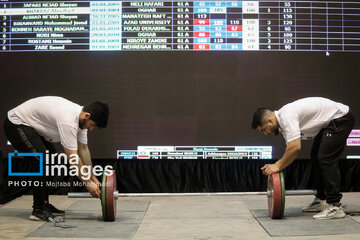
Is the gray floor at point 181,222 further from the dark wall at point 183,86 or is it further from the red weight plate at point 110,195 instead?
the dark wall at point 183,86

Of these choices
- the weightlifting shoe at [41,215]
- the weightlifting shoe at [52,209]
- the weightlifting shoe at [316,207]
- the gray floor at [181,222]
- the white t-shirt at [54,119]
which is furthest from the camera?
the weightlifting shoe at [316,207]

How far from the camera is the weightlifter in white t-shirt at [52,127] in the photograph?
10.3 feet

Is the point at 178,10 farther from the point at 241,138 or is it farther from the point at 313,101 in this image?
the point at 313,101

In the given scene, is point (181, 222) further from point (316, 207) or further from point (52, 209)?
point (316, 207)

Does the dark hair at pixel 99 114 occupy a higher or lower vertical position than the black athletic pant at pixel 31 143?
higher

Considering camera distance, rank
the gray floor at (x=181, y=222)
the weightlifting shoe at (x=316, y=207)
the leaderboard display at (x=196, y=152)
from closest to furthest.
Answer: the gray floor at (x=181, y=222), the weightlifting shoe at (x=316, y=207), the leaderboard display at (x=196, y=152)

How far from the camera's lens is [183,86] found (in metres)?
4.65

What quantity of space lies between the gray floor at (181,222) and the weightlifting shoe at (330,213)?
0.06m

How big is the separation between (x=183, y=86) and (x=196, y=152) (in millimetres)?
680

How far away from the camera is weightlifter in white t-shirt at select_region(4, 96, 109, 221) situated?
315cm

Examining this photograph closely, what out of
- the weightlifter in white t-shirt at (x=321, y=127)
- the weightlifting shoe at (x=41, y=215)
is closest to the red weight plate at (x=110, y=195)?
the weightlifting shoe at (x=41, y=215)

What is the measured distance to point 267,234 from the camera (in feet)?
9.70

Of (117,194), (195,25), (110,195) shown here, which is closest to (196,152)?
(195,25)

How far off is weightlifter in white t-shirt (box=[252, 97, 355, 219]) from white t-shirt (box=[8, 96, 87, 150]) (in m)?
1.29
